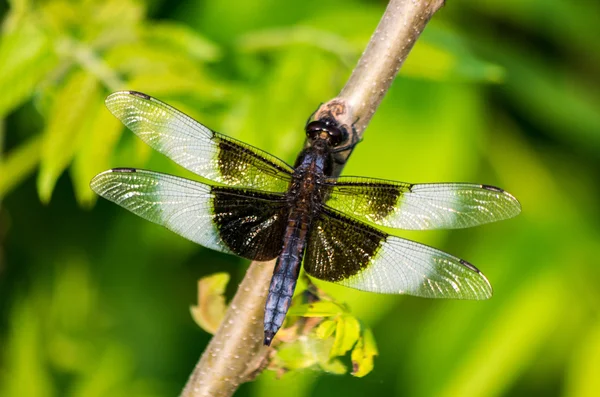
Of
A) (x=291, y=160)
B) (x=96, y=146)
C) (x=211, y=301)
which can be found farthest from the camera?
(x=291, y=160)

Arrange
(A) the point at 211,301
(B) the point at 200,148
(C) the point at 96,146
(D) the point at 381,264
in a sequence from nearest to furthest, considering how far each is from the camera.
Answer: (A) the point at 211,301, (D) the point at 381,264, (B) the point at 200,148, (C) the point at 96,146

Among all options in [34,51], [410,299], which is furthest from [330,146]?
[410,299]

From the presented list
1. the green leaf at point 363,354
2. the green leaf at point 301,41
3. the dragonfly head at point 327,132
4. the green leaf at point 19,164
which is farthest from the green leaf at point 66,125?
the green leaf at point 363,354

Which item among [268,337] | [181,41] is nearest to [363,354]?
[268,337]

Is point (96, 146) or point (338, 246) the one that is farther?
point (96, 146)

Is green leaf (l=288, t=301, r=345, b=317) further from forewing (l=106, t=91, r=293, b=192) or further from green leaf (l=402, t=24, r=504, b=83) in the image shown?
green leaf (l=402, t=24, r=504, b=83)

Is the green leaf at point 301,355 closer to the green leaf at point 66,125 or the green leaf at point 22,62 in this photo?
the green leaf at point 66,125

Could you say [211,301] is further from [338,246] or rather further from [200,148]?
[200,148]

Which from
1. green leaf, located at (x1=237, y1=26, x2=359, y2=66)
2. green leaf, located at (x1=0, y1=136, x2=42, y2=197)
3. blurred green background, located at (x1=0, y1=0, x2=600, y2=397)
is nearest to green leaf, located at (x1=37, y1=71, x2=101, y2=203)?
blurred green background, located at (x1=0, y1=0, x2=600, y2=397)
